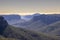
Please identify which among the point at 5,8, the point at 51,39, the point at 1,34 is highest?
Result: the point at 5,8

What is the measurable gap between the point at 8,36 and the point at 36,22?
622 millimetres

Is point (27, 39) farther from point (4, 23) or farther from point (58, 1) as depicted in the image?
point (58, 1)

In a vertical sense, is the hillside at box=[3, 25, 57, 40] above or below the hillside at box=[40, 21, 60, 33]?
below

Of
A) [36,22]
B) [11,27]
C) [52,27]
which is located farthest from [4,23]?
[52,27]

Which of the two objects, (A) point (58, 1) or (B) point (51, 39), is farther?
(A) point (58, 1)

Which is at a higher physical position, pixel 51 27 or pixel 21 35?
pixel 51 27

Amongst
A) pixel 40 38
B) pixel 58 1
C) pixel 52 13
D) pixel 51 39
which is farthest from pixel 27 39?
pixel 58 1

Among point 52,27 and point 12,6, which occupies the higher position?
point 12,6

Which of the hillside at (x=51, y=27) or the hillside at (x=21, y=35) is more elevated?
the hillside at (x=51, y=27)

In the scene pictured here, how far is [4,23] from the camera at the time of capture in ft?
8.47

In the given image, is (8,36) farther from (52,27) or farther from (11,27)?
(52,27)

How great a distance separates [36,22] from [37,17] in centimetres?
11

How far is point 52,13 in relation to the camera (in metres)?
2.73

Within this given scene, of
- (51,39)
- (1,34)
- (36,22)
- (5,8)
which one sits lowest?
(51,39)
